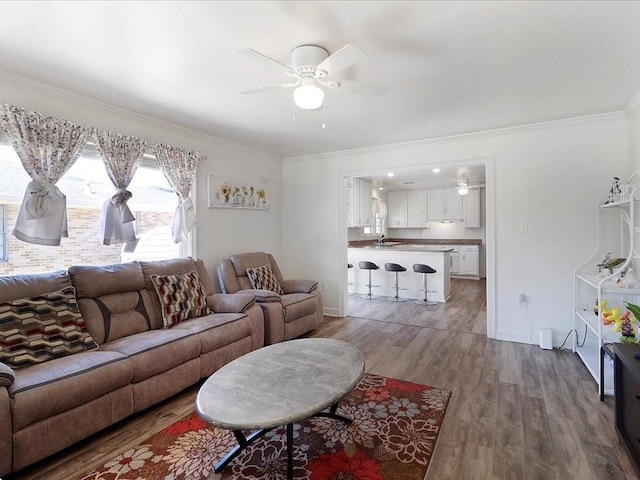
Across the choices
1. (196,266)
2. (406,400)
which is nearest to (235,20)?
(196,266)

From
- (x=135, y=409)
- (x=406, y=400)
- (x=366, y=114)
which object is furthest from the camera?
(x=366, y=114)

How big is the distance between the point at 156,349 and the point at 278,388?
1164 mm

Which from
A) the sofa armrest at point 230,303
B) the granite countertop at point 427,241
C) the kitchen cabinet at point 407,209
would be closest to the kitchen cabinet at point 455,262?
the granite countertop at point 427,241

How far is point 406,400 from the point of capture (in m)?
2.55

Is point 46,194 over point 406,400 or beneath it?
over

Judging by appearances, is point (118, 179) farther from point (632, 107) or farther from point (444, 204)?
point (444, 204)

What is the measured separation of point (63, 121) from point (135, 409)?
90.8 inches

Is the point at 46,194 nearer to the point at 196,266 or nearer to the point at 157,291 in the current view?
the point at 157,291

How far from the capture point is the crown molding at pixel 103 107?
8.36ft

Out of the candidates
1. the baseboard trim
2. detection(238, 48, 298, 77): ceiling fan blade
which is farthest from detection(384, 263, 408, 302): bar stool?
detection(238, 48, 298, 77): ceiling fan blade

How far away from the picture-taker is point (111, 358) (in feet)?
7.22

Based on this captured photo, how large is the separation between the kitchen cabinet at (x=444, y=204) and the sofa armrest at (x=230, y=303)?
663cm

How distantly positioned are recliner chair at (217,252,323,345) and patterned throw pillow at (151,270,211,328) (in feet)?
2.02

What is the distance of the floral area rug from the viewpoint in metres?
1.82
